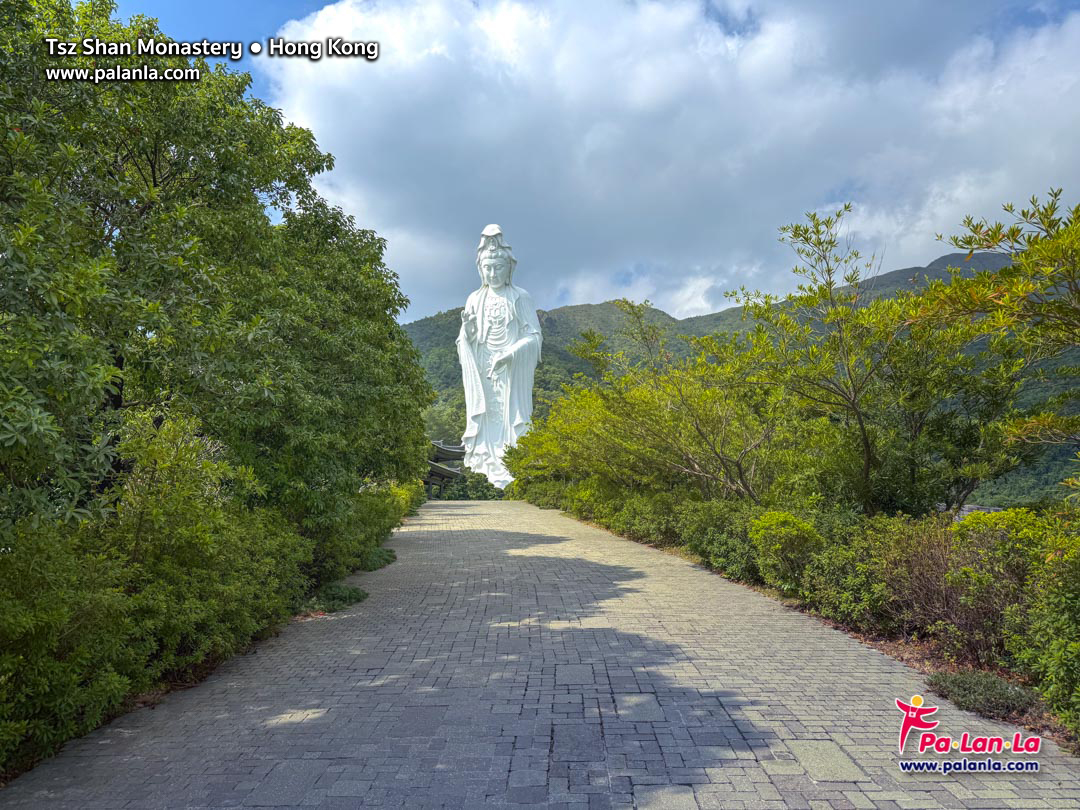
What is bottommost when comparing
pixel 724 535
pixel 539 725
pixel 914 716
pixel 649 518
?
pixel 914 716

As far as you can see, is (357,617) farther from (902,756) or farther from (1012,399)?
(1012,399)

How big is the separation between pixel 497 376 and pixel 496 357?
100 cm

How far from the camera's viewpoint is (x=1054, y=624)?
12.6 ft

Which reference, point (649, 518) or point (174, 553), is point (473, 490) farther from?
point (174, 553)

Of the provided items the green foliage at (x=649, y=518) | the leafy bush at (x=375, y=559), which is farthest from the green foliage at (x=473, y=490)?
the leafy bush at (x=375, y=559)

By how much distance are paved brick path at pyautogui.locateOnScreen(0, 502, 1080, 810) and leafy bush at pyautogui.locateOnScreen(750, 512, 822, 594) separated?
547mm

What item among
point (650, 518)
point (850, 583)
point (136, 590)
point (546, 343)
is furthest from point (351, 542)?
point (546, 343)

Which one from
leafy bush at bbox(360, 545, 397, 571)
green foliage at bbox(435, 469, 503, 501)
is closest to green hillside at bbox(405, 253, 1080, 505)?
green foliage at bbox(435, 469, 503, 501)

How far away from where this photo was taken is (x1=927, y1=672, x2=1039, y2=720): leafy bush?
4.15m

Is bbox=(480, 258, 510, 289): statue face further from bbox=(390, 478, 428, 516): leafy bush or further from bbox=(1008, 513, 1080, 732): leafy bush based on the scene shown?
bbox=(1008, 513, 1080, 732): leafy bush

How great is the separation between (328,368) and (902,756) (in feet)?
21.2

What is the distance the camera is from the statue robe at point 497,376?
30.7 metres

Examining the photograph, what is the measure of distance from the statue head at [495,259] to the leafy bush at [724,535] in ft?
70.5

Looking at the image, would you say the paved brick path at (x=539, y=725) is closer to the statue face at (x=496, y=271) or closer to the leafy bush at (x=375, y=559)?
the leafy bush at (x=375, y=559)
